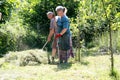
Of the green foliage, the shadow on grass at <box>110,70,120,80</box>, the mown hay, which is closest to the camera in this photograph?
the shadow on grass at <box>110,70,120,80</box>

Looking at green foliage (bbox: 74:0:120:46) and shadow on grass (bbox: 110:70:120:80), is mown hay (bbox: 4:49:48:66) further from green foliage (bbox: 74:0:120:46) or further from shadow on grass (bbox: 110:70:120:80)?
shadow on grass (bbox: 110:70:120:80)

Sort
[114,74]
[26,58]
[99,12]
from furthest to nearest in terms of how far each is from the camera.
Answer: [26,58] → [99,12] → [114,74]

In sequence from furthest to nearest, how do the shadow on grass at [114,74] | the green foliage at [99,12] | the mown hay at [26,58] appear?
1. the mown hay at [26,58]
2. the green foliage at [99,12]
3. the shadow on grass at [114,74]

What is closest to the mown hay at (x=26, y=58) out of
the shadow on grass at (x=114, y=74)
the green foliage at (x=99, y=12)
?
the green foliage at (x=99, y=12)

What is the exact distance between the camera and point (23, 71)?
892 cm

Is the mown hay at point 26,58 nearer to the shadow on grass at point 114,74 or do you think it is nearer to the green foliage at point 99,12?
the green foliage at point 99,12

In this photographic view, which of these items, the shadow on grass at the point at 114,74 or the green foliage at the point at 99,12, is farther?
the green foliage at the point at 99,12

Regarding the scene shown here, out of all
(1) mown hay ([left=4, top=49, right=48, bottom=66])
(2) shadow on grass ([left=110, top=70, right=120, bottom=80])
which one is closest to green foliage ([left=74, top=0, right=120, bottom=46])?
(2) shadow on grass ([left=110, top=70, right=120, bottom=80])

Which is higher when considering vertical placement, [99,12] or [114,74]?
[99,12]

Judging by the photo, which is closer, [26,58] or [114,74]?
[114,74]

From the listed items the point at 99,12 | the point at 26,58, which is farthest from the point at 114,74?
the point at 26,58

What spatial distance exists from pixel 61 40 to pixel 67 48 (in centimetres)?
31

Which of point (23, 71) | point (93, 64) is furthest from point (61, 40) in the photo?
point (23, 71)

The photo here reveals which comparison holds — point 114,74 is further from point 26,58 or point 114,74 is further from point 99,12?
point 26,58
